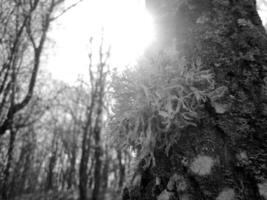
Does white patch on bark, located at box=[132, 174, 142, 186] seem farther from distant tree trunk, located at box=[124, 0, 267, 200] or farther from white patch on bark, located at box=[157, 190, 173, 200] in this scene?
white patch on bark, located at box=[157, 190, 173, 200]

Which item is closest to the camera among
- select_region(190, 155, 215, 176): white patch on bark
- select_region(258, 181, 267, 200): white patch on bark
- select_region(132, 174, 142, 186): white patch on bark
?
select_region(258, 181, 267, 200): white patch on bark

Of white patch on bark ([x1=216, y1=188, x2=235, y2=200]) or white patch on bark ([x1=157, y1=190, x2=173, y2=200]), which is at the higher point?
white patch on bark ([x1=216, y1=188, x2=235, y2=200])

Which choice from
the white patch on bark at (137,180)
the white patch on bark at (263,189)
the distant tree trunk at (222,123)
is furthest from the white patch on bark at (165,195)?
the white patch on bark at (263,189)

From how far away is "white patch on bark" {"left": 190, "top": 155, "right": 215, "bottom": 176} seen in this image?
2.97 ft

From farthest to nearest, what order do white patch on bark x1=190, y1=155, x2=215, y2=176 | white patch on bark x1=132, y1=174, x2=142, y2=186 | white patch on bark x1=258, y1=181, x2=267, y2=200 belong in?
white patch on bark x1=132, y1=174, x2=142, y2=186 < white patch on bark x1=190, y1=155, x2=215, y2=176 < white patch on bark x1=258, y1=181, x2=267, y2=200

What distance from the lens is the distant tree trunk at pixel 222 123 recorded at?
85 cm

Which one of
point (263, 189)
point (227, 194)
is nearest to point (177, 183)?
point (227, 194)

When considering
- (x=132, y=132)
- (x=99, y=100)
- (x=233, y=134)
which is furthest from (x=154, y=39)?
(x=99, y=100)

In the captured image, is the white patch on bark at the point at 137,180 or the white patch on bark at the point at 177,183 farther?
the white patch on bark at the point at 137,180

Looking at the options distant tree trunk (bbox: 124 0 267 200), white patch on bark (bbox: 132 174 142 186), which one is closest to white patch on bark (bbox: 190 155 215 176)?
distant tree trunk (bbox: 124 0 267 200)

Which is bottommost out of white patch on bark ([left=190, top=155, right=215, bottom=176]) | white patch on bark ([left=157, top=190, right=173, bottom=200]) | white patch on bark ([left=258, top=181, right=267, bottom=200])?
white patch on bark ([left=157, top=190, right=173, bottom=200])

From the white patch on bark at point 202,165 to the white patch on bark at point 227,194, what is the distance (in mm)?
95

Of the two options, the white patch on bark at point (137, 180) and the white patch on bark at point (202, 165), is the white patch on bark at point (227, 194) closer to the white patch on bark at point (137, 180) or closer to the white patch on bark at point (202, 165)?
the white patch on bark at point (202, 165)

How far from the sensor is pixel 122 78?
1.33 m
